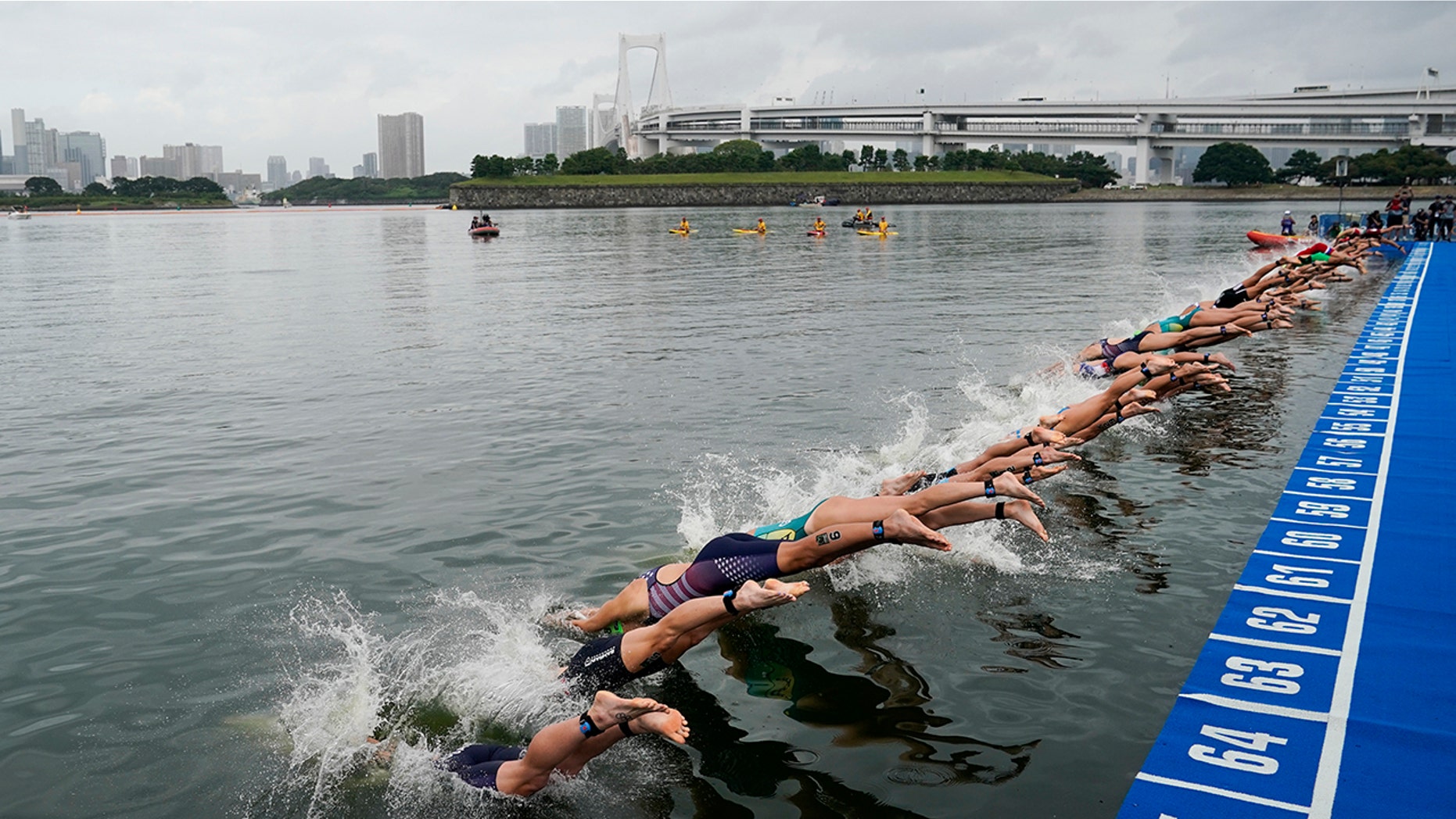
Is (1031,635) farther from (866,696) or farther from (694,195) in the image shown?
(694,195)

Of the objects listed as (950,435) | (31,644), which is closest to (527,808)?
(31,644)

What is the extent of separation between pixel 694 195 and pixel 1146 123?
72.4 m

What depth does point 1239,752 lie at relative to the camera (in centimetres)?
675

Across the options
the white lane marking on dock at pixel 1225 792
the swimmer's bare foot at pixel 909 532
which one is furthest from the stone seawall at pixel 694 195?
the white lane marking on dock at pixel 1225 792

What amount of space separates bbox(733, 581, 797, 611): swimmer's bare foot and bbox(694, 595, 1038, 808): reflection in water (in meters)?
1.61

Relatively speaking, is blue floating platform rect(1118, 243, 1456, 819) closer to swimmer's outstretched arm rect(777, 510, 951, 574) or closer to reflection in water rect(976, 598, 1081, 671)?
reflection in water rect(976, 598, 1081, 671)

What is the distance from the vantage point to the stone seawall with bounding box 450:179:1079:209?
13825cm

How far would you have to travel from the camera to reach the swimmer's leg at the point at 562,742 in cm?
584

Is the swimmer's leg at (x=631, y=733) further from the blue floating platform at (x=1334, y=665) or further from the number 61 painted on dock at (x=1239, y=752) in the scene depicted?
the number 61 painted on dock at (x=1239, y=752)

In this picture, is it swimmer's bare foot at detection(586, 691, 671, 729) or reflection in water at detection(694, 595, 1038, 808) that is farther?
reflection in water at detection(694, 595, 1038, 808)

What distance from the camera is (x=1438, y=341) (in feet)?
66.9

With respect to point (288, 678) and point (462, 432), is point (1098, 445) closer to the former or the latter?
point (462, 432)

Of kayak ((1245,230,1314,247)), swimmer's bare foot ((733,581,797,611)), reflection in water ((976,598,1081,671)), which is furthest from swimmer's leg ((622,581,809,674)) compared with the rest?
kayak ((1245,230,1314,247))

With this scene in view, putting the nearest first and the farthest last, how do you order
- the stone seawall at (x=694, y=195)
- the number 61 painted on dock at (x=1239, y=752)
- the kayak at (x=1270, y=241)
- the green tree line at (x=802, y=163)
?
the number 61 painted on dock at (x=1239, y=752) < the kayak at (x=1270, y=241) < the stone seawall at (x=694, y=195) < the green tree line at (x=802, y=163)
